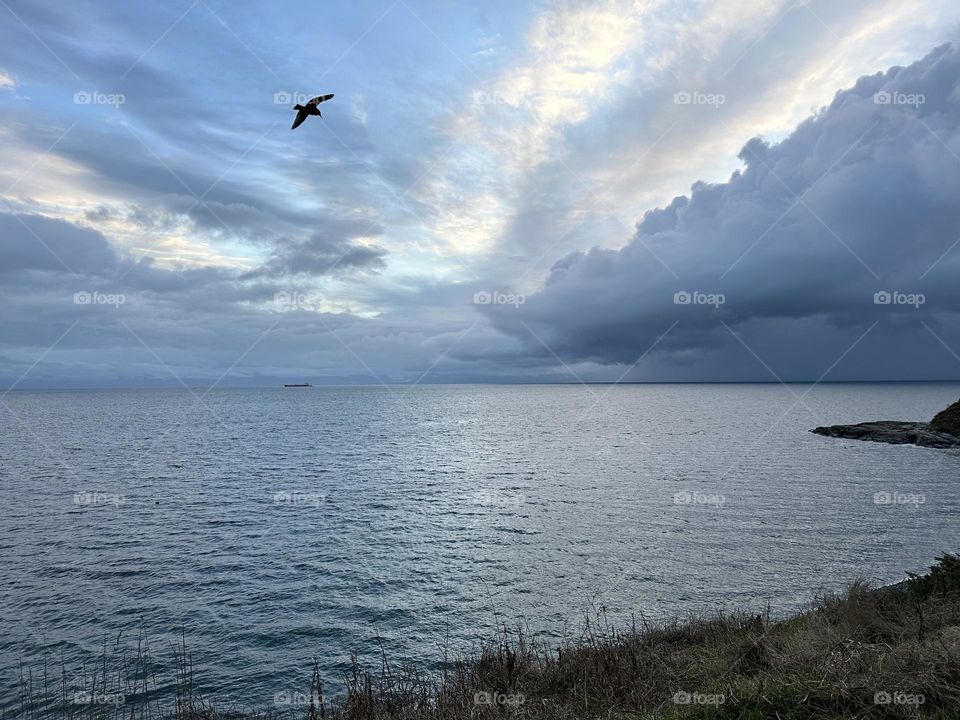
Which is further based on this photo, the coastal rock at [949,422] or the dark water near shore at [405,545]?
the coastal rock at [949,422]

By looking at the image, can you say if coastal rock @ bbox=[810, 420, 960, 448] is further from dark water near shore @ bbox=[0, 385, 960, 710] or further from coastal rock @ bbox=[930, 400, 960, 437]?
dark water near shore @ bbox=[0, 385, 960, 710]

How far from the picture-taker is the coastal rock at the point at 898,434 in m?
78.4

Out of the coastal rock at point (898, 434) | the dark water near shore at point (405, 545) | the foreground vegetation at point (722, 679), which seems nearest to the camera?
the foreground vegetation at point (722, 679)

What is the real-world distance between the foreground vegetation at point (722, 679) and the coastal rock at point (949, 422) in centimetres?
8814

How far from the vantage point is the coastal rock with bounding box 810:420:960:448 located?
3088 inches

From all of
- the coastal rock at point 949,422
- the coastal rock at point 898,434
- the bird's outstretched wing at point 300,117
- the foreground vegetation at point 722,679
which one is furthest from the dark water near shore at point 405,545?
the coastal rock at point 949,422

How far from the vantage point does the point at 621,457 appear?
71.2m

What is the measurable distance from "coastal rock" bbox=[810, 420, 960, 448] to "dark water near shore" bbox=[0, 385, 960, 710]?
36.6 ft

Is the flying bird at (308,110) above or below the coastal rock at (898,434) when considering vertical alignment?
above

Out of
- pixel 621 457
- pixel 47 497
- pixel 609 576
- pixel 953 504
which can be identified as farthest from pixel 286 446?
pixel 953 504

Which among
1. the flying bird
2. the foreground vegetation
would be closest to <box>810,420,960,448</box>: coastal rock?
the foreground vegetation

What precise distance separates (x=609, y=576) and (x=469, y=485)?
27.9m

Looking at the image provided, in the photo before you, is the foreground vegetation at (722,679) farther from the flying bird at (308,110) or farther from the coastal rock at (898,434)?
the coastal rock at (898,434)

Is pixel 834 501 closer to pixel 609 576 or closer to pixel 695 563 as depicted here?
pixel 695 563
